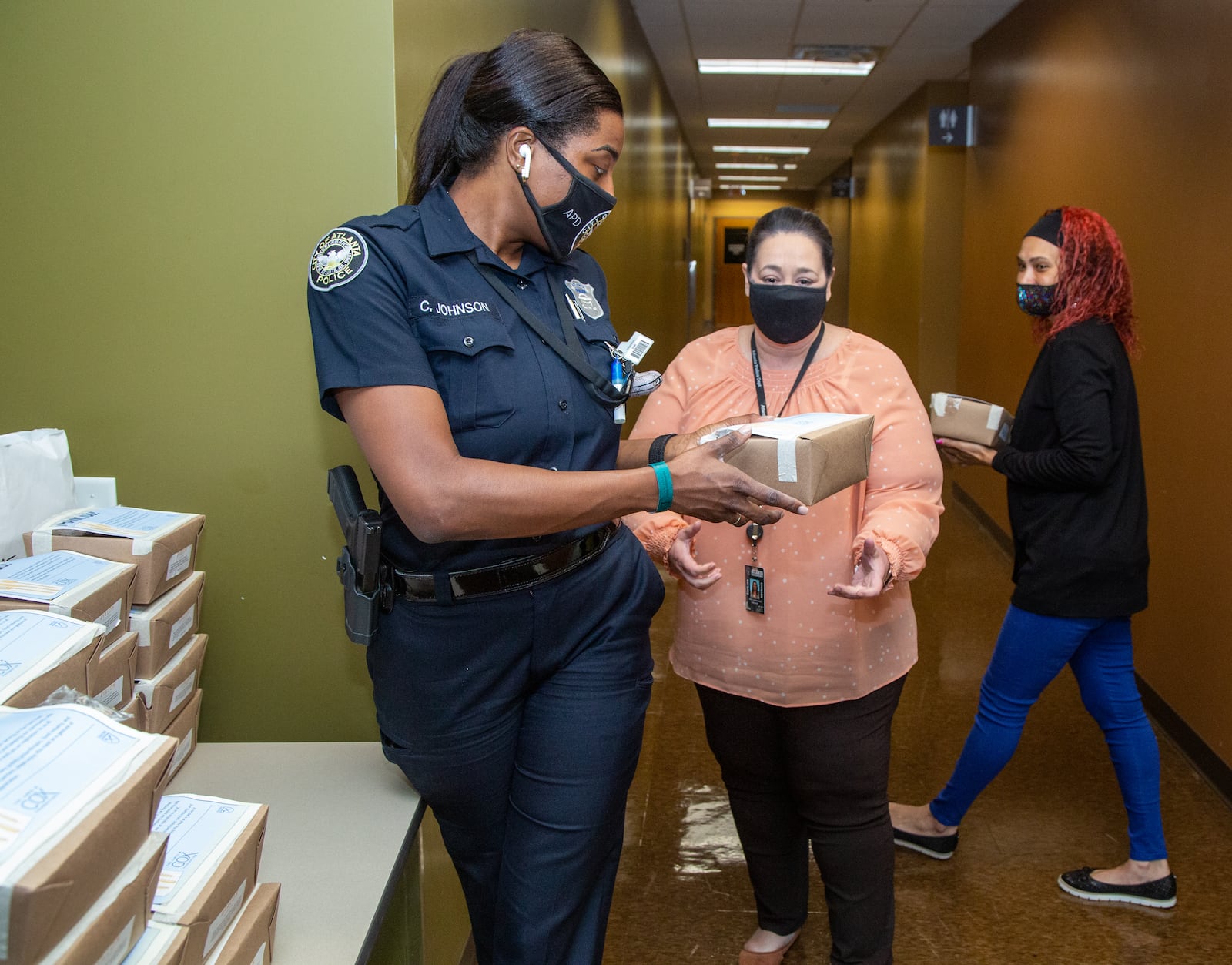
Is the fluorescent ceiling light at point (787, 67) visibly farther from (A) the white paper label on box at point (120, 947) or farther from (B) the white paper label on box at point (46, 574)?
(A) the white paper label on box at point (120, 947)

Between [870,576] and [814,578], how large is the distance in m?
0.12

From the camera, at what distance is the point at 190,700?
5.46 feet

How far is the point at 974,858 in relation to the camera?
259 centimetres

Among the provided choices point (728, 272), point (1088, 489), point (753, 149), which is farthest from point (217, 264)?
point (728, 272)

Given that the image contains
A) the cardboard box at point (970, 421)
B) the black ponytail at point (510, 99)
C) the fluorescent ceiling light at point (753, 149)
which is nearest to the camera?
the black ponytail at point (510, 99)

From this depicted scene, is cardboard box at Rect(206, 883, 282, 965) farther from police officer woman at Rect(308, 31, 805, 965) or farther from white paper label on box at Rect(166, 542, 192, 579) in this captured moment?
white paper label on box at Rect(166, 542, 192, 579)

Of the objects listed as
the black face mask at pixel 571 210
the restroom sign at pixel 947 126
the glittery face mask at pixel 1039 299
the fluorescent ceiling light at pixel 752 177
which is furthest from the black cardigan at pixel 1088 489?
the fluorescent ceiling light at pixel 752 177

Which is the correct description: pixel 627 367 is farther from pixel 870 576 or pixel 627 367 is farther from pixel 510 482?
pixel 870 576

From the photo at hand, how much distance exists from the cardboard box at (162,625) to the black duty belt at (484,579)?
0.42 m

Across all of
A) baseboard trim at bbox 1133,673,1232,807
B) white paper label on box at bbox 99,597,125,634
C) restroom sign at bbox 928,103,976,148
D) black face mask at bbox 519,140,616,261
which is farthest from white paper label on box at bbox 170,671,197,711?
restroom sign at bbox 928,103,976,148

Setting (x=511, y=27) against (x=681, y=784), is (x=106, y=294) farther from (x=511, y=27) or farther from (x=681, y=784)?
(x=681, y=784)

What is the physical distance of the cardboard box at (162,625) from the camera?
1.50 m

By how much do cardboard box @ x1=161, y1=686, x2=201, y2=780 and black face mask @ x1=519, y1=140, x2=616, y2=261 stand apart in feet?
3.09

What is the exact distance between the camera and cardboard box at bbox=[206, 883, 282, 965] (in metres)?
1.07
